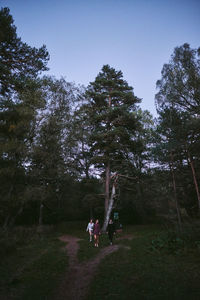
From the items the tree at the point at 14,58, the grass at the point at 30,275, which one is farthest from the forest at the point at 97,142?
the grass at the point at 30,275

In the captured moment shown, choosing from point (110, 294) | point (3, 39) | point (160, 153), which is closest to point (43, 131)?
point (3, 39)

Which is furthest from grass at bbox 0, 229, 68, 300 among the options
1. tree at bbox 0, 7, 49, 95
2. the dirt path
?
tree at bbox 0, 7, 49, 95

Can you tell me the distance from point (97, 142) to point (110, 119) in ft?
11.4

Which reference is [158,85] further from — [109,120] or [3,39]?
[3,39]

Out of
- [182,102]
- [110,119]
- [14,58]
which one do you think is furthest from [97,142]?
[14,58]

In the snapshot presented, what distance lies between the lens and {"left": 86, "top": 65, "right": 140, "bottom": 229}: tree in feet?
66.4

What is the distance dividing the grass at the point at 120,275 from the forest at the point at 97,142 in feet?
21.1

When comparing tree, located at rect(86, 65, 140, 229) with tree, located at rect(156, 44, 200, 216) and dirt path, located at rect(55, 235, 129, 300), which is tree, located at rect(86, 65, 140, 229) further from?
dirt path, located at rect(55, 235, 129, 300)

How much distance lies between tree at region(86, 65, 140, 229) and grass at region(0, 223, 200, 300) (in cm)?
1064

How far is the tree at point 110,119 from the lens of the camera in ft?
66.4

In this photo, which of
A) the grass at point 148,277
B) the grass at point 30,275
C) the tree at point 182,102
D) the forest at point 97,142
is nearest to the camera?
the grass at point 148,277

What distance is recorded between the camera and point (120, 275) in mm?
6719

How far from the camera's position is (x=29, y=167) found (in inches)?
753

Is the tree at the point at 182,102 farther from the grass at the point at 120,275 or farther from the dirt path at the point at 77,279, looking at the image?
the dirt path at the point at 77,279
